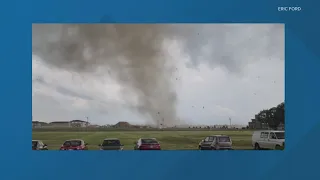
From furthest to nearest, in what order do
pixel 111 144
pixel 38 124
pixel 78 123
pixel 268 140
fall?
1. pixel 78 123
2. pixel 111 144
3. pixel 38 124
4. pixel 268 140

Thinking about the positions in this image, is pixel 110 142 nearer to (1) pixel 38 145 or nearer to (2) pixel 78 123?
(2) pixel 78 123

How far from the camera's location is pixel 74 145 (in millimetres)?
7609

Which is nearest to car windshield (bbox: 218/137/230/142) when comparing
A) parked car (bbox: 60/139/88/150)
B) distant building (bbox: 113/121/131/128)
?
distant building (bbox: 113/121/131/128)

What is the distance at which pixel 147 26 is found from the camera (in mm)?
7414

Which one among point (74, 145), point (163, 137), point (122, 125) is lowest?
point (74, 145)

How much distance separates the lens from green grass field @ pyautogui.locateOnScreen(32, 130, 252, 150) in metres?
7.60

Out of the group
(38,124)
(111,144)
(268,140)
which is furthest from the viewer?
(111,144)

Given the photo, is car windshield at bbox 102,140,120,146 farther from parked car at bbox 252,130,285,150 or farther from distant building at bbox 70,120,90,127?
parked car at bbox 252,130,285,150

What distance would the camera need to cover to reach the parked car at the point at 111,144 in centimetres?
756

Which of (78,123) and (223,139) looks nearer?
(223,139)

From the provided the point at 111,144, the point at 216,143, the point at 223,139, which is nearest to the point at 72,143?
the point at 111,144

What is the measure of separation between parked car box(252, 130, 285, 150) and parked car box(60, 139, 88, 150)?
2.85 metres

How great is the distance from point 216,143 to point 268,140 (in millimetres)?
847

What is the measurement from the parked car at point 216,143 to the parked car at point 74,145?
77.3 inches
